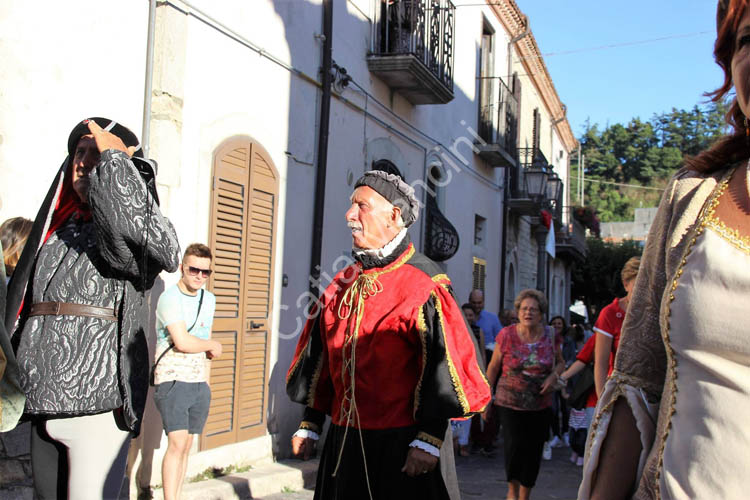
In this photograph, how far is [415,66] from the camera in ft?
32.3

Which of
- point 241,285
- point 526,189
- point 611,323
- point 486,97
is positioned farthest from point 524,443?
point 526,189

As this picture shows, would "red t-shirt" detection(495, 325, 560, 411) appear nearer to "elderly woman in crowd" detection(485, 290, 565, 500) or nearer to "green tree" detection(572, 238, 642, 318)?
"elderly woman in crowd" detection(485, 290, 565, 500)

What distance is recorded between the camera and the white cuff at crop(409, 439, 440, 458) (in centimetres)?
318

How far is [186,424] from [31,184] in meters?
1.85

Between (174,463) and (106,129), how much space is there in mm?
2909

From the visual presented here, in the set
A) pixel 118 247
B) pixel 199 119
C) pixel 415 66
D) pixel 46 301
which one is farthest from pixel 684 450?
pixel 415 66

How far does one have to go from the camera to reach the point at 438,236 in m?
12.1

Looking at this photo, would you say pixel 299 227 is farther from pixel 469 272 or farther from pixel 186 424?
pixel 469 272

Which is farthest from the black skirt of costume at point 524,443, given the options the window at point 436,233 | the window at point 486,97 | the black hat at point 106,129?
the window at point 486,97

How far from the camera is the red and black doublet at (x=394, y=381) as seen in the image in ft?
10.6

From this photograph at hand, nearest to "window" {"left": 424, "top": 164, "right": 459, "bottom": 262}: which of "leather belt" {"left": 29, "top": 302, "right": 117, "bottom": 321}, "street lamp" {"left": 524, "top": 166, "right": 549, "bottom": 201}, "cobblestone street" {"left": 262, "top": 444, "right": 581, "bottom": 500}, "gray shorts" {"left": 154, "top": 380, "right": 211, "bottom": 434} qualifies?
"cobblestone street" {"left": 262, "top": 444, "right": 581, "bottom": 500}

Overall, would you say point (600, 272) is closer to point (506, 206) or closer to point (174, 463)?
point (506, 206)

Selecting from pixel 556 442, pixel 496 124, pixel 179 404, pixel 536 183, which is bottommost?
pixel 556 442

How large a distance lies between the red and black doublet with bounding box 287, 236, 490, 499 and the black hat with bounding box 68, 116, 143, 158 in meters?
1.12
